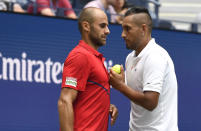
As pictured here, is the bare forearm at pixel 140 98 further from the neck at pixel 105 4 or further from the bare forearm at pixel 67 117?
the neck at pixel 105 4

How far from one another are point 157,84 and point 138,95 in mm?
172

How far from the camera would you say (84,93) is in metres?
3.24

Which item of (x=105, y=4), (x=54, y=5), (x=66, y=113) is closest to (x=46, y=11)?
(x=54, y=5)

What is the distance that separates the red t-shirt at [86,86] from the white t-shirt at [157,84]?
0.34 m

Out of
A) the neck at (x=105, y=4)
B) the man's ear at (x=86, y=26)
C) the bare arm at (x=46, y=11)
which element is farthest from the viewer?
the neck at (x=105, y=4)

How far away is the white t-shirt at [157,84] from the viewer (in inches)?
133

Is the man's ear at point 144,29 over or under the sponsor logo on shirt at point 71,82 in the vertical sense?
over

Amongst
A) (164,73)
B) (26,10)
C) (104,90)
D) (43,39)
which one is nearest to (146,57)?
(164,73)

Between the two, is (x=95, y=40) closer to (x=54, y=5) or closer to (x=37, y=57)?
(x=37, y=57)

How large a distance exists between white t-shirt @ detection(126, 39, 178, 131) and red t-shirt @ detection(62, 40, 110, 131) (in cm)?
34

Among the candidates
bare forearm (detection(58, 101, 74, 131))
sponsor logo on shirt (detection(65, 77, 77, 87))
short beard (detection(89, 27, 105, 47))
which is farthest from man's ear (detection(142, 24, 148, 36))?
bare forearm (detection(58, 101, 74, 131))

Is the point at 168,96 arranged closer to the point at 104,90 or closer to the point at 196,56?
the point at 104,90

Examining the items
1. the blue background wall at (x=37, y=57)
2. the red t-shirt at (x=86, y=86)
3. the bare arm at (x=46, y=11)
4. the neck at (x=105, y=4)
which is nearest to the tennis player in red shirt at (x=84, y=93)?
the red t-shirt at (x=86, y=86)

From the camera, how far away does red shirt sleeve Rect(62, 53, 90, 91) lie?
3184 millimetres
